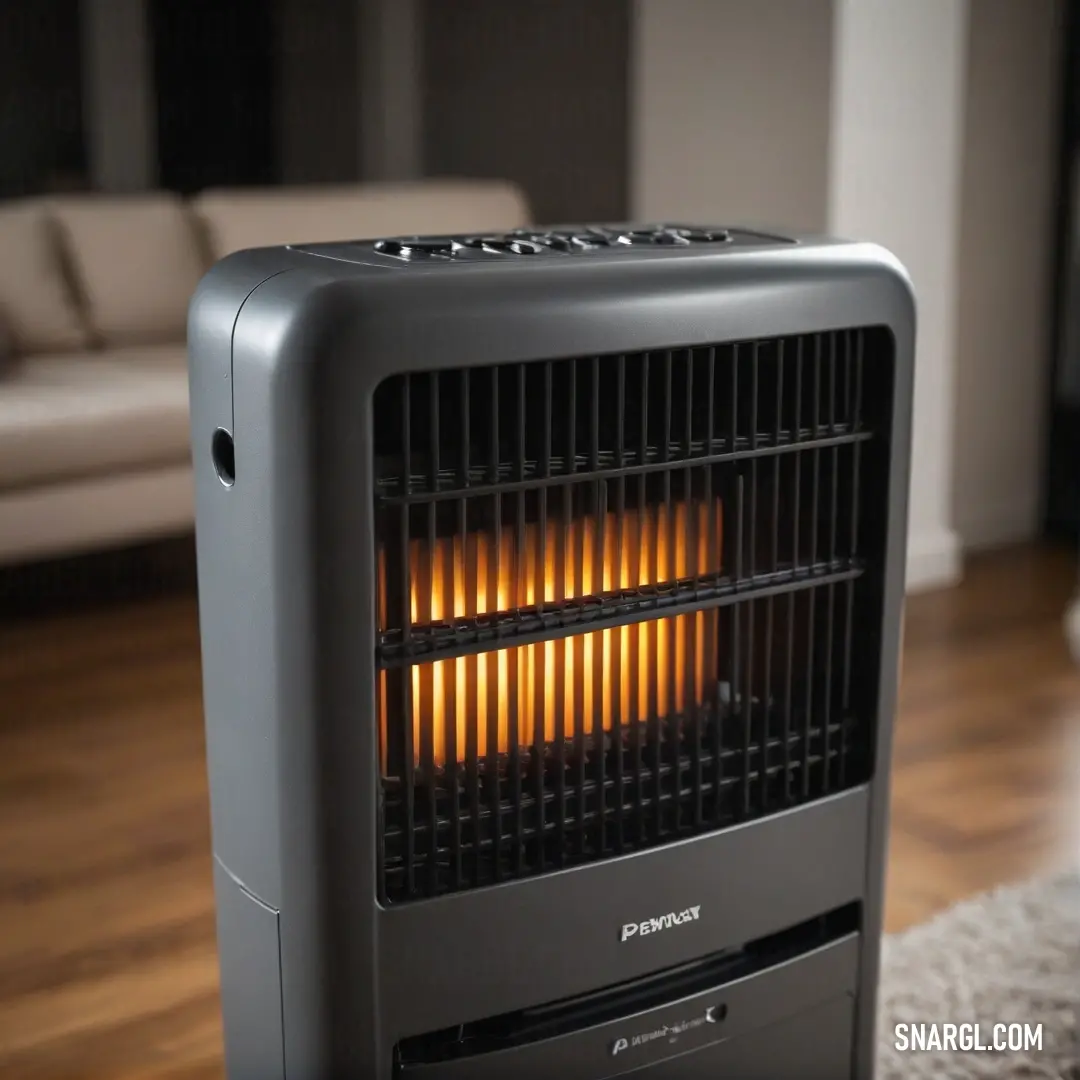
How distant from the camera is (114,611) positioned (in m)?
2.94

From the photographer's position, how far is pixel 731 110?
3.11 meters

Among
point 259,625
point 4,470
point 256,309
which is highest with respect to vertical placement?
point 256,309

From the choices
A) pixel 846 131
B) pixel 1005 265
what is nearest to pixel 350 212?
pixel 846 131

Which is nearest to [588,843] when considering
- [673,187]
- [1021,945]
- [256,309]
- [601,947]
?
[601,947]

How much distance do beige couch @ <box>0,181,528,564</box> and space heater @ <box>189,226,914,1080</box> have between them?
5.87ft

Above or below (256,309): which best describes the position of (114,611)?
below

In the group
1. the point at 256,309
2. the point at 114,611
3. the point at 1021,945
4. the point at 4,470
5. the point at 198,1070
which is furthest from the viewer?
the point at 114,611

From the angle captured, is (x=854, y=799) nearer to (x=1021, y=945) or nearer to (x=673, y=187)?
(x=1021, y=945)

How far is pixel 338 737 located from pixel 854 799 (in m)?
0.44

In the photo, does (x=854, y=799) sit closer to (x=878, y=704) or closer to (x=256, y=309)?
(x=878, y=704)

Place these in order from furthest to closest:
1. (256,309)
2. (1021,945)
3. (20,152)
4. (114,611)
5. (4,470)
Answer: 1. (20,152)
2. (114,611)
3. (4,470)
4. (1021,945)
5. (256,309)

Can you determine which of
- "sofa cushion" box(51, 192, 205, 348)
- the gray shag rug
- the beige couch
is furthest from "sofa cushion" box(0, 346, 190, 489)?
the gray shag rug

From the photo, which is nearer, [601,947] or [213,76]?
[601,947]

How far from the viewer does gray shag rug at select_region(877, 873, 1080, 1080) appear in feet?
4.83
